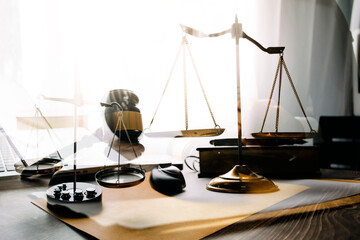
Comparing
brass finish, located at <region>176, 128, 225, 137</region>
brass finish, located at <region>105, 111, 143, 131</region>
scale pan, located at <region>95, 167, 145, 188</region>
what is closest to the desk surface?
scale pan, located at <region>95, 167, 145, 188</region>

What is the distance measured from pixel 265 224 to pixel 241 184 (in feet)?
0.85

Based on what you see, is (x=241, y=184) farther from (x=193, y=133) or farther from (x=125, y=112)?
(x=125, y=112)

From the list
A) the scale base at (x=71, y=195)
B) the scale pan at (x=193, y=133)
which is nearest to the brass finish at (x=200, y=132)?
the scale pan at (x=193, y=133)

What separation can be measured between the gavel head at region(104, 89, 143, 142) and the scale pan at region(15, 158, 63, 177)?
0.29 meters

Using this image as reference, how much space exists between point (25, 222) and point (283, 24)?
171 centimetres

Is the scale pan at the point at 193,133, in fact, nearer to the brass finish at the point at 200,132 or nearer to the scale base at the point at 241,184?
the brass finish at the point at 200,132

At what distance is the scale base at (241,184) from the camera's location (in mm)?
734

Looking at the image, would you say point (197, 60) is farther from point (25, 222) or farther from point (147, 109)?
point (25, 222)

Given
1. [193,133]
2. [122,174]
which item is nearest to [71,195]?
[122,174]

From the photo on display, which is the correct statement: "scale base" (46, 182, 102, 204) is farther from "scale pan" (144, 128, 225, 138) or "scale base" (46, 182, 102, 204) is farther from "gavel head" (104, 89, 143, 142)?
"gavel head" (104, 89, 143, 142)

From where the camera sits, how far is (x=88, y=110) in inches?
43.5

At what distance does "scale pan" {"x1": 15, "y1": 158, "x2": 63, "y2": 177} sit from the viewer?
72 centimetres

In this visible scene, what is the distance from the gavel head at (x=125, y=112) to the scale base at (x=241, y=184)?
1.46 ft

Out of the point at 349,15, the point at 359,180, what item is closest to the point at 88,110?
the point at 359,180
